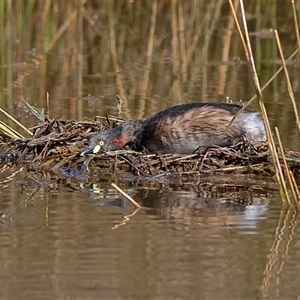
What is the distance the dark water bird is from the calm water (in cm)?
35

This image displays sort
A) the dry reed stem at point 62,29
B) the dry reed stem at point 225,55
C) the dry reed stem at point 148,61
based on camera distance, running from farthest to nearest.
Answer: the dry reed stem at point 62,29 → the dry reed stem at point 225,55 → the dry reed stem at point 148,61

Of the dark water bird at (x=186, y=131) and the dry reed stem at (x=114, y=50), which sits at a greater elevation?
the dry reed stem at (x=114, y=50)

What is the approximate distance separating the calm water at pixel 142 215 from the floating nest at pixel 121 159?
0.09 m

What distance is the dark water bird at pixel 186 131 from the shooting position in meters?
6.02

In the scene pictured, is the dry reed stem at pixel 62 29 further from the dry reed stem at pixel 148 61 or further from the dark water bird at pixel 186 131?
the dark water bird at pixel 186 131

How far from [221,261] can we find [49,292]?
77 centimetres

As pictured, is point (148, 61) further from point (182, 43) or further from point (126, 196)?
point (126, 196)

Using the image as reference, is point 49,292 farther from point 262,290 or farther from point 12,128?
point 12,128

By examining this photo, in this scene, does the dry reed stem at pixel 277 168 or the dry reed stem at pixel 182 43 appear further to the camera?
the dry reed stem at pixel 182 43

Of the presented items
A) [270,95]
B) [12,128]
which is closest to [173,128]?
[12,128]

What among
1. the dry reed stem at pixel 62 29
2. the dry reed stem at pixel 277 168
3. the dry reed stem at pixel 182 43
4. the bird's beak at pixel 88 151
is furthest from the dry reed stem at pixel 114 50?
the dry reed stem at pixel 277 168

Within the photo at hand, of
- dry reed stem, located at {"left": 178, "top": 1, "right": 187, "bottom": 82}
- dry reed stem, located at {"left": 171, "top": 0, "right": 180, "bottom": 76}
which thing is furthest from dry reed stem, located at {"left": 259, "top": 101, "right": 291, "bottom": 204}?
dry reed stem, located at {"left": 171, "top": 0, "right": 180, "bottom": 76}

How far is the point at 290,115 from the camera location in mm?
7262

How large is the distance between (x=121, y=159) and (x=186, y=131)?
0.53m
